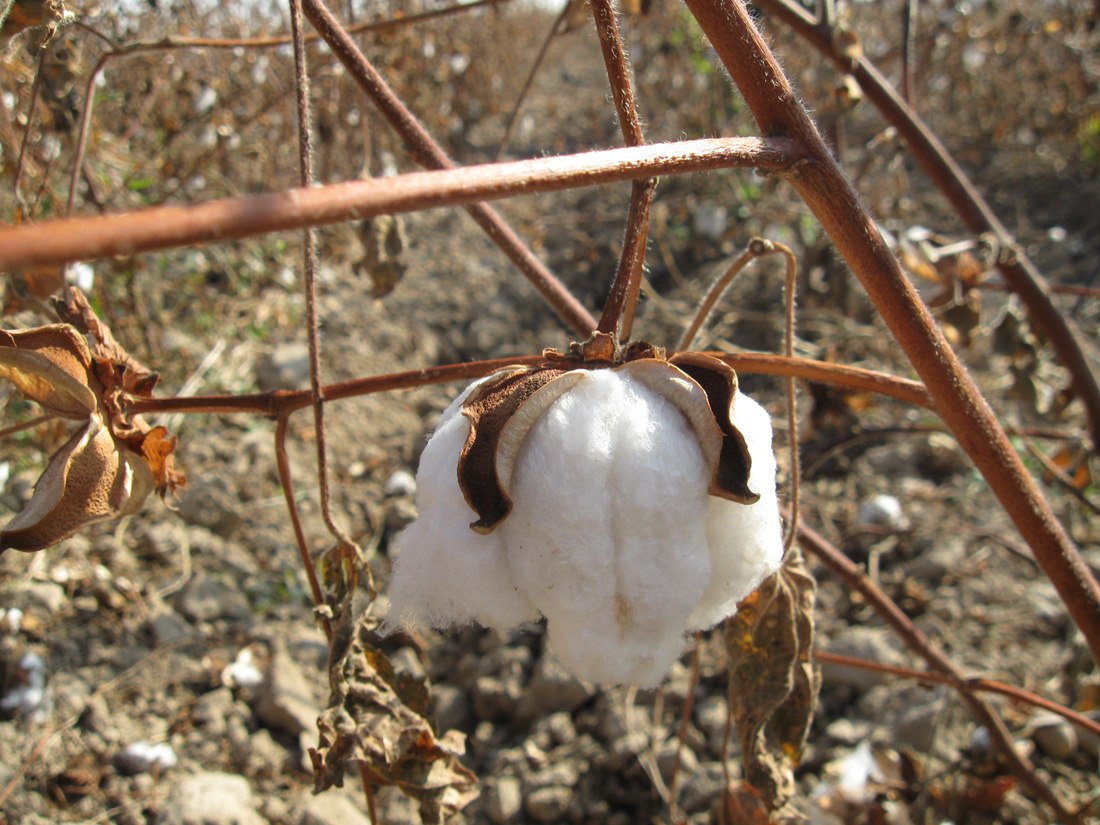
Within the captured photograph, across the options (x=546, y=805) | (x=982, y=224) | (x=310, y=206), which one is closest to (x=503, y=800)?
(x=546, y=805)

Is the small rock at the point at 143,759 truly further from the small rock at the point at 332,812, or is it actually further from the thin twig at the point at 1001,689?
the thin twig at the point at 1001,689

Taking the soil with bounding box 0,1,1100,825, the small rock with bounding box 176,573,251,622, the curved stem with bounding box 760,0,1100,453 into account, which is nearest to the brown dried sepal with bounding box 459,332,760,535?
the soil with bounding box 0,1,1100,825

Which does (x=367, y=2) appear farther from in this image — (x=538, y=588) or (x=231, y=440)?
(x=538, y=588)

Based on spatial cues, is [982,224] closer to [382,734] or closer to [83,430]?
[382,734]

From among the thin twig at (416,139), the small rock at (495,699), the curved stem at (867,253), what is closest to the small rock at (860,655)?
the small rock at (495,699)

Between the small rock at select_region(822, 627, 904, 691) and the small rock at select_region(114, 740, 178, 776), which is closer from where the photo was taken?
the small rock at select_region(114, 740, 178, 776)

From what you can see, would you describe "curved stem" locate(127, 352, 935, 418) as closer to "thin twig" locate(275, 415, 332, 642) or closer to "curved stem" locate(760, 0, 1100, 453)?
"thin twig" locate(275, 415, 332, 642)
